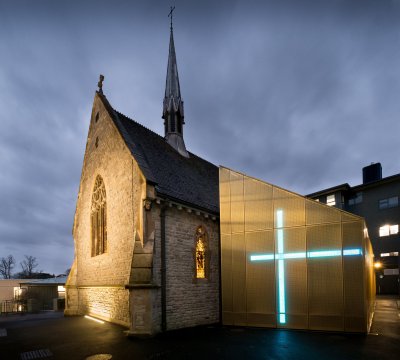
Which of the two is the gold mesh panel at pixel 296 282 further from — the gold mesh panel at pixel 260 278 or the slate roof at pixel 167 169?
the slate roof at pixel 167 169

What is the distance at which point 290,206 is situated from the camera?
12922 mm

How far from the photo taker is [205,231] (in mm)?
15117

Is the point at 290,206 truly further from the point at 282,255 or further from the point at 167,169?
the point at 167,169

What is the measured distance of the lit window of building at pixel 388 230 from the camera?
31.0 metres

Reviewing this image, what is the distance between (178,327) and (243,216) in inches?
216

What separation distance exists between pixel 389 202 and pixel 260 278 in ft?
84.6

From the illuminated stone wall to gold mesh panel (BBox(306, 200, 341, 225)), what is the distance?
679 cm

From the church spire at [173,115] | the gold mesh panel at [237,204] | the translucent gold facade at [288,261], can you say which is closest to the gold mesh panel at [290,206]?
the translucent gold facade at [288,261]

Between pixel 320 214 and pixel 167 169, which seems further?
pixel 167 169

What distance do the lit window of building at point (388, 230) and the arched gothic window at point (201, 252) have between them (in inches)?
1000

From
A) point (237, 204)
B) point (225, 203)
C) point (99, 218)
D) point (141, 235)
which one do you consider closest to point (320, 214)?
point (237, 204)

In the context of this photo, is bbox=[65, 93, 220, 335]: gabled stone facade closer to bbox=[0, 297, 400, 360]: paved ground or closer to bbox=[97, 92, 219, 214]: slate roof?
bbox=[97, 92, 219, 214]: slate roof

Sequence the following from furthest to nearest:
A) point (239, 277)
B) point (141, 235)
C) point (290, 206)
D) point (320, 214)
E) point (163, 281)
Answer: point (239, 277)
point (290, 206)
point (163, 281)
point (320, 214)
point (141, 235)

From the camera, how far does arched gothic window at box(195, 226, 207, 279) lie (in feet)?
48.0
